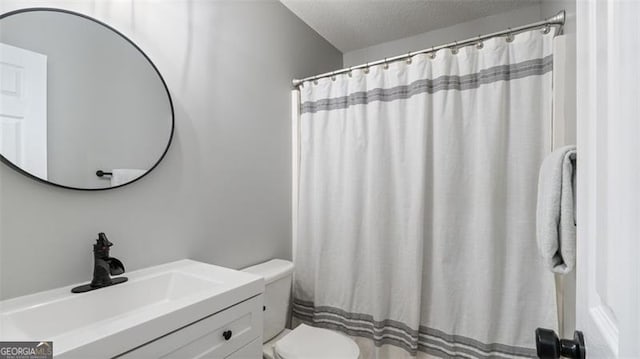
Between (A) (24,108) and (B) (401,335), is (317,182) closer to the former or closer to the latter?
(B) (401,335)

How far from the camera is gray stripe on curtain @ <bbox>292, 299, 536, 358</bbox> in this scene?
57.6 inches

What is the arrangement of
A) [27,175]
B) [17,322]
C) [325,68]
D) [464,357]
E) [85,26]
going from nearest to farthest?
[17,322] → [27,175] → [85,26] → [464,357] → [325,68]

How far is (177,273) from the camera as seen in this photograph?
1197 millimetres

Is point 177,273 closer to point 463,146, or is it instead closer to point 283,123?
point 283,123

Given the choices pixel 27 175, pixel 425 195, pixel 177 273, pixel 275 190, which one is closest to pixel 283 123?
pixel 275 190

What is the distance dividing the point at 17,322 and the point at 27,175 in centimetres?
44

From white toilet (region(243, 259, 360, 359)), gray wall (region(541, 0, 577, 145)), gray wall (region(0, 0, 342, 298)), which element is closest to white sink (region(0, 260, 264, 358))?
gray wall (region(0, 0, 342, 298))

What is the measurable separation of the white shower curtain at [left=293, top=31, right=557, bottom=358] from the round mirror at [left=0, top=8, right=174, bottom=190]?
41.3 inches

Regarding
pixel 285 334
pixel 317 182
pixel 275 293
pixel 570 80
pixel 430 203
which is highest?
pixel 570 80

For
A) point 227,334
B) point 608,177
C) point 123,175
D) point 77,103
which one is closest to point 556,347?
point 608,177

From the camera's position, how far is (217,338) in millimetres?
940

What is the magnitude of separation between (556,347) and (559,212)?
497 mm

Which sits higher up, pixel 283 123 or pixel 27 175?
pixel 283 123

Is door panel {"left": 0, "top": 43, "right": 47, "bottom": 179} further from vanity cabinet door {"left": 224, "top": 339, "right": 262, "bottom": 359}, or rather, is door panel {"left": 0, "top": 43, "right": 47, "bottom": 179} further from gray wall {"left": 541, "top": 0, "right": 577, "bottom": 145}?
gray wall {"left": 541, "top": 0, "right": 577, "bottom": 145}
